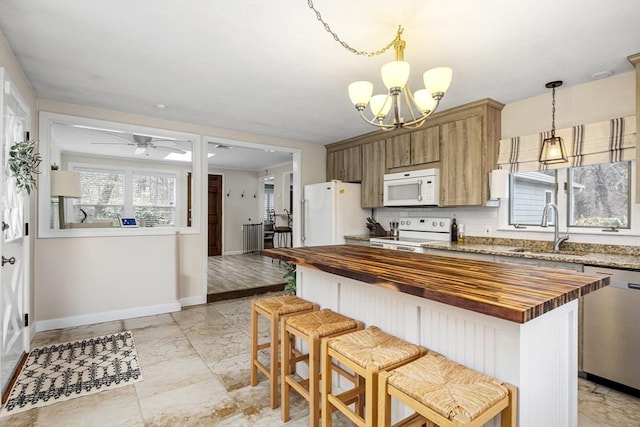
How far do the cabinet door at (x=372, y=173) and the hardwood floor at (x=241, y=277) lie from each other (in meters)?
1.91

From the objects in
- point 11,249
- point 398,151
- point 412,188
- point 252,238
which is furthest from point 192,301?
point 252,238

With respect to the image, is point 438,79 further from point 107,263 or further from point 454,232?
point 107,263

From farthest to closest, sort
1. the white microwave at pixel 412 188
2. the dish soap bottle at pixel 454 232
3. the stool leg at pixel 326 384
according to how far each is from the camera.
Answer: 1. the dish soap bottle at pixel 454 232
2. the white microwave at pixel 412 188
3. the stool leg at pixel 326 384

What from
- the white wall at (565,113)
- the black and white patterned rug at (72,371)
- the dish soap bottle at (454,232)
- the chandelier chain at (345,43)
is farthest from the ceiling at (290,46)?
the black and white patterned rug at (72,371)

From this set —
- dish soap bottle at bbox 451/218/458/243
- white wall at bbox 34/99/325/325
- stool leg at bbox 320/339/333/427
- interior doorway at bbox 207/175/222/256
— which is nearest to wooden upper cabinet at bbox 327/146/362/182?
white wall at bbox 34/99/325/325

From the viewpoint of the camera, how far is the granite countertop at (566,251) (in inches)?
91.4

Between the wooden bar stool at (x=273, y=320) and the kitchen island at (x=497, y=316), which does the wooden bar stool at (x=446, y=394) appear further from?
the wooden bar stool at (x=273, y=320)

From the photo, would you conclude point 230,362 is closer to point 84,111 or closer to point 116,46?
point 116,46

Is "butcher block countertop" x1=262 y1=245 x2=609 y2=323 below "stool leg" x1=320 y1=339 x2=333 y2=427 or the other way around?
the other way around

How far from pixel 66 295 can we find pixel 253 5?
3.44 m

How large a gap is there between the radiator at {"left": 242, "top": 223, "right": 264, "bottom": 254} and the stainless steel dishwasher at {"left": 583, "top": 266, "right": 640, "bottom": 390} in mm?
7521

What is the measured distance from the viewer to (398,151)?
14.2 feet

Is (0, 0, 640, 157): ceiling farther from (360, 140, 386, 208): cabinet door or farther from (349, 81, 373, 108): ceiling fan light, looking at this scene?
(360, 140, 386, 208): cabinet door

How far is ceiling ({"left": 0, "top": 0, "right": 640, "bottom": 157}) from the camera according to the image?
1.90 meters
